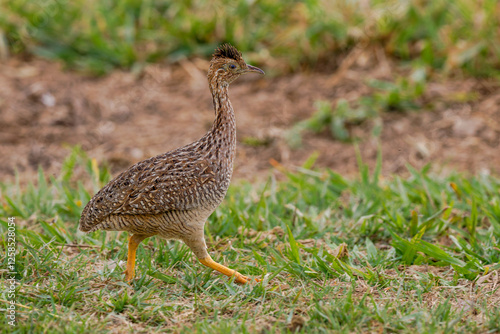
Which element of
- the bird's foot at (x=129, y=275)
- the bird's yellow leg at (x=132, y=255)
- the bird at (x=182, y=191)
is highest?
the bird at (x=182, y=191)

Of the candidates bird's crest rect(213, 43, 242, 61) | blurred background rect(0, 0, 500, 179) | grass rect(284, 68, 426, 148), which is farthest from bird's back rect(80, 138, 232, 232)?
grass rect(284, 68, 426, 148)

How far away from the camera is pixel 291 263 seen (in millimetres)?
4746

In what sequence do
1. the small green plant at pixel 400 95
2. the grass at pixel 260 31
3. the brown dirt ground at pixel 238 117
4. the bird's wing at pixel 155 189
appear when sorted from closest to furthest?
the bird's wing at pixel 155 189 < the brown dirt ground at pixel 238 117 < the small green plant at pixel 400 95 < the grass at pixel 260 31

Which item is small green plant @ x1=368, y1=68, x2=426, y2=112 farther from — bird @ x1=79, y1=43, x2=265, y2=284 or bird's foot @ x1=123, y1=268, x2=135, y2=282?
bird's foot @ x1=123, y1=268, x2=135, y2=282

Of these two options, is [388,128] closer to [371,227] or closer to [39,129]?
[371,227]

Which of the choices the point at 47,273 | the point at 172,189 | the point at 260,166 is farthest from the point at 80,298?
the point at 260,166

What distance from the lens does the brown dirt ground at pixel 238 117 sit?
7.81 meters

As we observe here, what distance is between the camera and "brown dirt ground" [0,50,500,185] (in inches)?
307

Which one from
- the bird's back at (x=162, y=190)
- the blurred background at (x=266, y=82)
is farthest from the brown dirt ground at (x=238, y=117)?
the bird's back at (x=162, y=190)

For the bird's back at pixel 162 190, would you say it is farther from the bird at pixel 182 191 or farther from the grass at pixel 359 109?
the grass at pixel 359 109

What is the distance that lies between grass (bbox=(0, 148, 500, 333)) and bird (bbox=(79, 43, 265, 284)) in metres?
0.32

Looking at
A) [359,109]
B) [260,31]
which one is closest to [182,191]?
[359,109]

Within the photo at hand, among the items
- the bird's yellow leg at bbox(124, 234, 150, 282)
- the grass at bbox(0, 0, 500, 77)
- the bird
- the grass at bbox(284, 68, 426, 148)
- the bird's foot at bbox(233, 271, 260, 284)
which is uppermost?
the grass at bbox(0, 0, 500, 77)

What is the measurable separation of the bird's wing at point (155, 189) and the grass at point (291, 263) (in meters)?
0.49
